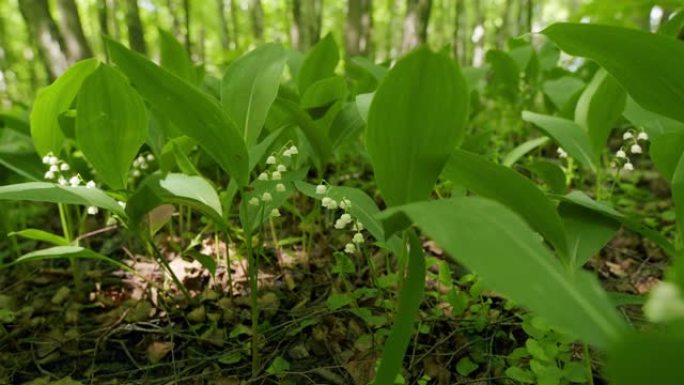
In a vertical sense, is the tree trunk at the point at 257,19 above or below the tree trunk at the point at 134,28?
below

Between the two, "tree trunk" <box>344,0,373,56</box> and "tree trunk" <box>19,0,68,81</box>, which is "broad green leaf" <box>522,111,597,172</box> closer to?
"tree trunk" <box>19,0,68,81</box>

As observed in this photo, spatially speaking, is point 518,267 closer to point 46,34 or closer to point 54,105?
point 54,105

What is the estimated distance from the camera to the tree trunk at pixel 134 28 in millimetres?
4970

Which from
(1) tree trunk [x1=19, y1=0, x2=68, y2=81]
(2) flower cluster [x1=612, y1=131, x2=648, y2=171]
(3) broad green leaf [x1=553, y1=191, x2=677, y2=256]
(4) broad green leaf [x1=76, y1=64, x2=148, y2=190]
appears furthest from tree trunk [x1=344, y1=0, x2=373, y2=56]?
(3) broad green leaf [x1=553, y1=191, x2=677, y2=256]

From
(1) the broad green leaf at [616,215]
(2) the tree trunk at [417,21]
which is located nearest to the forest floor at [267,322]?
(1) the broad green leaf at [616,215]

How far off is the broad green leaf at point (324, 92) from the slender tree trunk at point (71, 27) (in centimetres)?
395

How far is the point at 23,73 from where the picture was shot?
67.7 feet

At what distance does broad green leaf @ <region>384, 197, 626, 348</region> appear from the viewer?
62 centimetres

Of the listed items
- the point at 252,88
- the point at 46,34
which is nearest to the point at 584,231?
the point at 252,88

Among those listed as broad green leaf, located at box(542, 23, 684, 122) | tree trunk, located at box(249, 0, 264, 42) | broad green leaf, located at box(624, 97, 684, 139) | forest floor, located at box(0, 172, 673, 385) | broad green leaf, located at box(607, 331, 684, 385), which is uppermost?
broad green leaf, located at box(542, 23, 684, 122)

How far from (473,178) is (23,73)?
24.5 m

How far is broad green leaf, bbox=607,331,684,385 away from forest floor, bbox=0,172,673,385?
938mm

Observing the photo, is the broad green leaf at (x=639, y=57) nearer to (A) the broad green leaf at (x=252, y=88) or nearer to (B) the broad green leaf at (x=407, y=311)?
(B) the broad green leaf at (x=407, y=311)

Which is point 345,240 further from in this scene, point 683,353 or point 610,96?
point 683,353
